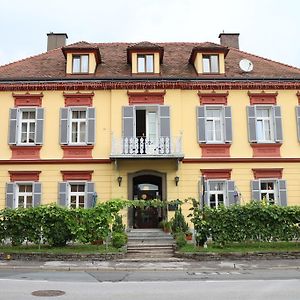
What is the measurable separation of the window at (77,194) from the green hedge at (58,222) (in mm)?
3263

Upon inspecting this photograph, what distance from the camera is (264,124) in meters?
21.4

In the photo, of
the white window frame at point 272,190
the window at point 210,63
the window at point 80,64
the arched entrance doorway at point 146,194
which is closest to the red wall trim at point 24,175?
the arched entrance doorway at point 146,194

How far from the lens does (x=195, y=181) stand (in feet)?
67.3

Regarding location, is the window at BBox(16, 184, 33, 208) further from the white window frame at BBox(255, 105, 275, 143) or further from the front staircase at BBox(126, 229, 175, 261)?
the white window frame at BBox(255, 105, 275, 143)

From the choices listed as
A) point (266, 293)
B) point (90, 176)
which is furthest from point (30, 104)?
point (266, 293)

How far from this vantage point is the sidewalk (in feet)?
45.5

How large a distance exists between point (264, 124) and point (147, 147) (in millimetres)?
6093

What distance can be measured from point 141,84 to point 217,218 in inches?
303

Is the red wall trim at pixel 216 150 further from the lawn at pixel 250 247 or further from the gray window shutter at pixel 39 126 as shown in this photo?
the gray window shutter at pixel 39 126

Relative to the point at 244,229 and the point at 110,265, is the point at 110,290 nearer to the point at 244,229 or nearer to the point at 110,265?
the point at 110,265

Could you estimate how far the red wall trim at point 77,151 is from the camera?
2066 cm

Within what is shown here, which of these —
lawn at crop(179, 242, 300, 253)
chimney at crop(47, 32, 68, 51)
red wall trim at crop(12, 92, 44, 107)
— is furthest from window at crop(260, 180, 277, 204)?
chimney at crop(47, 32, 68, 51)

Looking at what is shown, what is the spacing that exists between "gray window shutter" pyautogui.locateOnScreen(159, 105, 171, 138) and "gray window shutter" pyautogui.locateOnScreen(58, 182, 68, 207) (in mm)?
5154

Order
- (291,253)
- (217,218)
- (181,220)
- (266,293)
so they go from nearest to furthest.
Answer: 1. (266,293)
2. (291,253)
3. (217,218)
4. (181,220)
